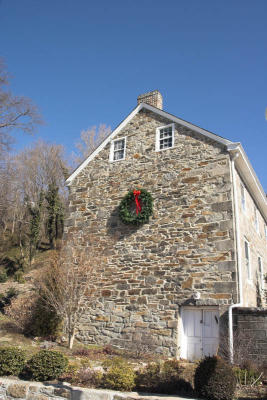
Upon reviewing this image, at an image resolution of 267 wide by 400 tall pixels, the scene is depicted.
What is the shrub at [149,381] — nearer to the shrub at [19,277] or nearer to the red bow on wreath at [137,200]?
the red bow on wreath at [137,200]

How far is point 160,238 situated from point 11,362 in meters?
6.48

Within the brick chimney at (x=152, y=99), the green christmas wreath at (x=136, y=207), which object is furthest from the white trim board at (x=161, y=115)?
the green christmas wreath at (x=136, y=207)

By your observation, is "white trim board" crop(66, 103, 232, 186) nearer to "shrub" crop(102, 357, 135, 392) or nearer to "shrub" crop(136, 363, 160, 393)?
"shrub" crop(136, 363, 160, 393)

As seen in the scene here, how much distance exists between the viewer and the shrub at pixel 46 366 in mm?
7691

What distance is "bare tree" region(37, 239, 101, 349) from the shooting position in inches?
497

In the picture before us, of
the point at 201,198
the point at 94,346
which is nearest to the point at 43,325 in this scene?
the point at 94,346

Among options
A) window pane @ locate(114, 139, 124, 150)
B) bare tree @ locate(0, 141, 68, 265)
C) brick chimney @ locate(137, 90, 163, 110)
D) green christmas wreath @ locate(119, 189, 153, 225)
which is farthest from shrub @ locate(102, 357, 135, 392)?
bare tree @ locate(0, 141, 68, 265)

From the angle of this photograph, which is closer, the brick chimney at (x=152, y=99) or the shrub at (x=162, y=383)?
the shrub at (x=162, y=383)

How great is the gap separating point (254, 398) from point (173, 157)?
29.1 ft

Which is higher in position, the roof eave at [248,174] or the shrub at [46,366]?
the roof eave at [248,174]

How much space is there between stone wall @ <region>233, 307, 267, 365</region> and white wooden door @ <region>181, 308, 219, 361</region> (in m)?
0.95

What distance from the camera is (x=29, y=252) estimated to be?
26.2 metres

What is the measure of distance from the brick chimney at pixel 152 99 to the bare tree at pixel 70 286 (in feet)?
23.8

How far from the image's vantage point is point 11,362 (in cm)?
808
